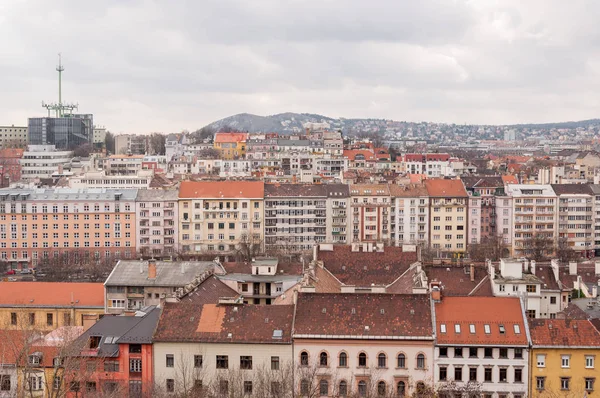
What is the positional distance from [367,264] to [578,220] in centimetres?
4973

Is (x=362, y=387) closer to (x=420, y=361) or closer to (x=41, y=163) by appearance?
(x=420, y=361)

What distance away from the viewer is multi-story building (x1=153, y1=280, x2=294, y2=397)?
154ft

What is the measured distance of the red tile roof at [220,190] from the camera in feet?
348

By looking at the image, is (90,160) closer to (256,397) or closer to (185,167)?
(185,167)

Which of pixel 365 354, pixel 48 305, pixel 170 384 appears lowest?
pixel 170 384

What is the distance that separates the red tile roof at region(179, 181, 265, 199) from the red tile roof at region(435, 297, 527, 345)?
5823 cm

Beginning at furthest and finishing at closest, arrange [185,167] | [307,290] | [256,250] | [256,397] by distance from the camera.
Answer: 1. [185,167]
2. [256,250]
3. [307,290]
4. [256,397]

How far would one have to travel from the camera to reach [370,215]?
357 ft

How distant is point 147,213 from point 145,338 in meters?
57.1

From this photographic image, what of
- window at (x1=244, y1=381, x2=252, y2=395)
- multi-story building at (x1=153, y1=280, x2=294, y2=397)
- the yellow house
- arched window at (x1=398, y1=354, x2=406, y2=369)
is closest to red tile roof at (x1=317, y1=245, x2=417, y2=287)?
multi-story building at (x1=153, y1=280, x2=294, y2=397)

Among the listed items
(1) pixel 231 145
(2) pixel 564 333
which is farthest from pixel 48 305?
(1) pixel 231 145

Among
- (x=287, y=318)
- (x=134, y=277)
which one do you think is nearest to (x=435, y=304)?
(x=287, y=318)

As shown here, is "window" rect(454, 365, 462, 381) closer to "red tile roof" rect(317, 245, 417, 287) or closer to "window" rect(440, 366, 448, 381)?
"window" rect(440, 366, 448, 381)

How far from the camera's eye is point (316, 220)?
10894 cm
